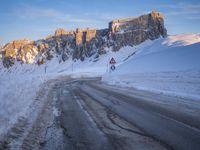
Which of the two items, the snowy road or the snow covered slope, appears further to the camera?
the snow covered slope

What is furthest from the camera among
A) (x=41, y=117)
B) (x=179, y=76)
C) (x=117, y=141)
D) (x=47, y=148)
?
(x=179, y=76)

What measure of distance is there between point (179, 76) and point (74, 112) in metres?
11.5

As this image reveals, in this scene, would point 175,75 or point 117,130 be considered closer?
point 117,130

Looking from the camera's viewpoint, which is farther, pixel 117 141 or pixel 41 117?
pixel 41 117

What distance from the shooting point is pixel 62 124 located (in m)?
8.80

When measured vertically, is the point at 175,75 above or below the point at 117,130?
above

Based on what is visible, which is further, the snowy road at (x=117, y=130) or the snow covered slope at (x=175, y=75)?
the snow covered slope at (x=175, y=75)

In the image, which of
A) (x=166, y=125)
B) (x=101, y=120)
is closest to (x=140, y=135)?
(x=166, y=125)

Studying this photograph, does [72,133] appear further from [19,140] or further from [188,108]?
[188,108]

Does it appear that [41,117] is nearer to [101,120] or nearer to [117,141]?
[101,120]

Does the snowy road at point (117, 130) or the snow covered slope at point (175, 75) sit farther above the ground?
the snow covered slope at point (175, 75)

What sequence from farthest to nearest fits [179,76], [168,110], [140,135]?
1. [179,76]
2. [168,110]
3. [140,135]

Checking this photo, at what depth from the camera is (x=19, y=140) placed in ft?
22.3

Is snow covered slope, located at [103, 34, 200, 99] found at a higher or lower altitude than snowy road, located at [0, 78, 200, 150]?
Result: higher
